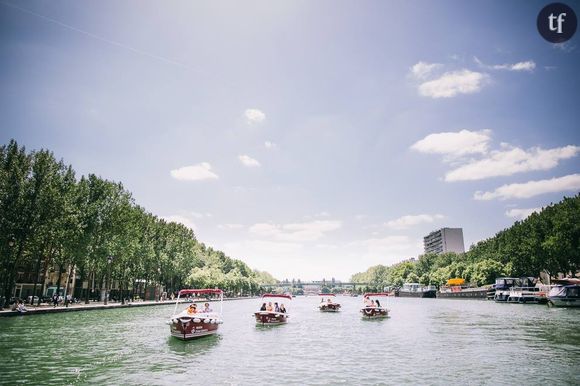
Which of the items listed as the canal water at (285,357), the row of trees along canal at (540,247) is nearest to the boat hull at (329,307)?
the canal water at (285,357)

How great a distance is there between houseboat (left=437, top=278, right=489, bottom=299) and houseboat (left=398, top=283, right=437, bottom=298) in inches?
131

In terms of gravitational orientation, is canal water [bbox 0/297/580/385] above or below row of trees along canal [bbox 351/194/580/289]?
below

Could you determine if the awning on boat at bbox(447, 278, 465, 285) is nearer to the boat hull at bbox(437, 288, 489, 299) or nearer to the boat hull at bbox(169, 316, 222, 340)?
the boat hull at bbox(437, 288, 489, 299)

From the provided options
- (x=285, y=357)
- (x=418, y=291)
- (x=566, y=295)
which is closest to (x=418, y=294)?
(x=418, y=291)

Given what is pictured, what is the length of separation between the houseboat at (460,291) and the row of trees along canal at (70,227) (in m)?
99.7

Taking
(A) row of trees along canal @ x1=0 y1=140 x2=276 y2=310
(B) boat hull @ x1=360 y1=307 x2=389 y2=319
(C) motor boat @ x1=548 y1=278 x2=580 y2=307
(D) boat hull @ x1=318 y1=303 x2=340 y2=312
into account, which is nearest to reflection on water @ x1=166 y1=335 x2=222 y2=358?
(B) boat hull @ x1=360 y1=307 x2=389 y2=319

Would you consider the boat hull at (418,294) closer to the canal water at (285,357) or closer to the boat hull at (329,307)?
the boat hull at (329,307)

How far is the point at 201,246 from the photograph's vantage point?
191m

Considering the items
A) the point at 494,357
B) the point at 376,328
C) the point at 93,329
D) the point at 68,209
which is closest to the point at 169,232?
the point at 68,209

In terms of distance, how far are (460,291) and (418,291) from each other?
35.5 m

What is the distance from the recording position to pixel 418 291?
181 metres

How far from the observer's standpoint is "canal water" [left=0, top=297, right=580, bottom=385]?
20438 millimetres

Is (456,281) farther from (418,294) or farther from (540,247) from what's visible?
(540,247)

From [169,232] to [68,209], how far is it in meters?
49.7
